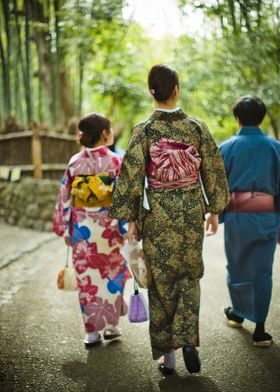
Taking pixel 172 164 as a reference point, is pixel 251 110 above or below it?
above

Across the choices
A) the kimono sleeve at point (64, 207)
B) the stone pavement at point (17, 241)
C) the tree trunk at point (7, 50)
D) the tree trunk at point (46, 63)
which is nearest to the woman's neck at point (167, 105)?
the kimono sleeve at point (64, 207)

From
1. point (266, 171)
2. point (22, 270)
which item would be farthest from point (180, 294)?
point (22, 270)

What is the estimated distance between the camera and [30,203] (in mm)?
9883

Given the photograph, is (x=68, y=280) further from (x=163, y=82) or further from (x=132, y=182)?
(x=163, y=82)

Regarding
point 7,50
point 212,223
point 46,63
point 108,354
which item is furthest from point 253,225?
point 46,63

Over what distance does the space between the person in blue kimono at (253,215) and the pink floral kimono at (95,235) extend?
87 centimetres

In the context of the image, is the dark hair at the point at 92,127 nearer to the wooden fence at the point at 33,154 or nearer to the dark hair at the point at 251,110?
the dark hair at the point at 251,110

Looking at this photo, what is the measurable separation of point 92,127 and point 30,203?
21.8 feet

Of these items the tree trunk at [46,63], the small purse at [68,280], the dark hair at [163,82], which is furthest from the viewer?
the tree trunk at [46,63]

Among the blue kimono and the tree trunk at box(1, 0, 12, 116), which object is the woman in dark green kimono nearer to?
the blue kimono

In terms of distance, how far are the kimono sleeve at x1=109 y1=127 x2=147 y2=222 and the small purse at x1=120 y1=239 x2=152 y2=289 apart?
179mm

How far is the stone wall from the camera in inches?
384

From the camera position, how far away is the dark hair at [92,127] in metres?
3.57

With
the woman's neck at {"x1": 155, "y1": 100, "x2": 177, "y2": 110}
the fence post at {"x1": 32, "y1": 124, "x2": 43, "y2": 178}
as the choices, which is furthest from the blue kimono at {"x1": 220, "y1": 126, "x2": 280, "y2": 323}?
the fence post at {"x1": 32, "y1": 124, "x2": 43, "y2": 178}
